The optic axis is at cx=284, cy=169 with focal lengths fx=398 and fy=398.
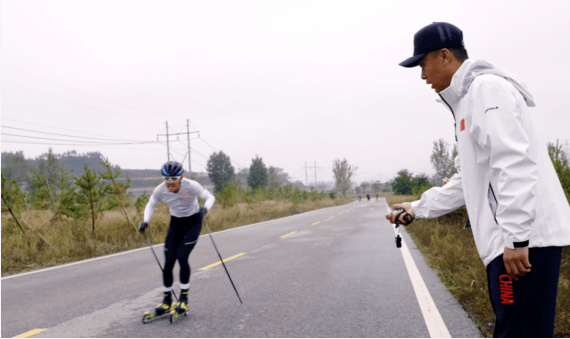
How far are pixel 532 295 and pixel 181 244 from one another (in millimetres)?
4305

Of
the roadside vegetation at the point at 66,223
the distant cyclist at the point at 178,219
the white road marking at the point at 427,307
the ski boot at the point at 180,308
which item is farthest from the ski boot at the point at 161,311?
the roadside vegetation at the point at 66,223

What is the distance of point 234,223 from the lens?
21.5 meters

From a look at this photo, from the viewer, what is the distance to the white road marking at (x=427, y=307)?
4186 mm

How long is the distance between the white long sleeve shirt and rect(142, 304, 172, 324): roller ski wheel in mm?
1213

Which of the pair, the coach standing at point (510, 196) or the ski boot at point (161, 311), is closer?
the coach standing at point (510, 196)

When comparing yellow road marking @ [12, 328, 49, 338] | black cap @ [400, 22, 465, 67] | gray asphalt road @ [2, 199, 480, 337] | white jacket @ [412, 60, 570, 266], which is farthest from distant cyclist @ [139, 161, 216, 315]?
white jacket @ [412, 60, 570, 266]

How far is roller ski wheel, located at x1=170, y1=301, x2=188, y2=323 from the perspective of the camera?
4906 millimetres

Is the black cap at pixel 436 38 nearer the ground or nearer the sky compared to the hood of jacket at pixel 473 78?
nearer the sky

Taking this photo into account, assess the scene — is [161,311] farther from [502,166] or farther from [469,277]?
[502,166]

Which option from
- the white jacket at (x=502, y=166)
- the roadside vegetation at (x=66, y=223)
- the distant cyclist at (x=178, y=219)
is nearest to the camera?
the white jacket at (x=502, y=166)

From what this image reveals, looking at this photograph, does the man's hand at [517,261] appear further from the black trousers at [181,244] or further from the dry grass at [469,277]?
the black trousers at [181,244]

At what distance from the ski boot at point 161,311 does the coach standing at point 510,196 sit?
419 cm

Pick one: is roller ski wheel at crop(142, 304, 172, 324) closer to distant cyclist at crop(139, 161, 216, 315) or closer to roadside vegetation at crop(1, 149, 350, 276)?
distant cyclist at crop(139, 161, 216, 315)

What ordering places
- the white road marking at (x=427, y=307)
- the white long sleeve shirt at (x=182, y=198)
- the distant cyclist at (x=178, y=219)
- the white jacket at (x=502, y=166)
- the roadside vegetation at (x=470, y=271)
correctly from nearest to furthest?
the white jacket at (x=502, y=166)
the white road marking at (x=427, y=307)
the roadside vegetation at (x=470, y=271)
the distant cyclist at (x=178, y=219)
the white long sleeve shirt at (x=182, y=198)
